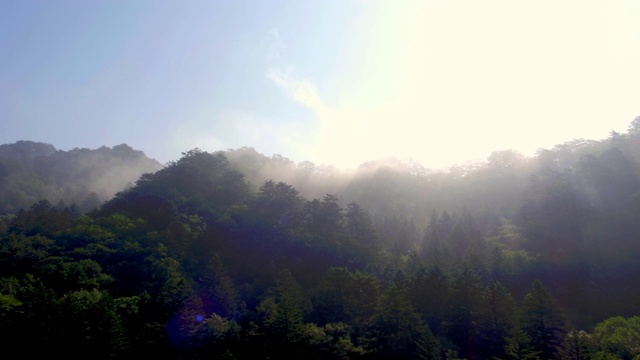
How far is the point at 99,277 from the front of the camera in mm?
45156

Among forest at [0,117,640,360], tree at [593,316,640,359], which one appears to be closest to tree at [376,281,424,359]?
forest at [0,117,640,360]

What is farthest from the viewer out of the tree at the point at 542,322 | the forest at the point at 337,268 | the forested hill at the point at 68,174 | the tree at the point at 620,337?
the forested hill at the point at 68,174

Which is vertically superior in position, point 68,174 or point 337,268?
point 68,174

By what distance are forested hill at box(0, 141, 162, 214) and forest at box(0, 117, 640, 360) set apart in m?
5.42

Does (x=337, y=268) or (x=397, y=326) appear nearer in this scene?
A: (x=397, y=326)

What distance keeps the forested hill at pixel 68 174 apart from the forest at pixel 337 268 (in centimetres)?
542

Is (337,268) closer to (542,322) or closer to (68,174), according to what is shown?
(542,322)

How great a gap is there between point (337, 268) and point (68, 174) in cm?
10192

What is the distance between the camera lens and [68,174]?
12181cm

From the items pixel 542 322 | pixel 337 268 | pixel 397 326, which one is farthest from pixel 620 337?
pixel 337 268

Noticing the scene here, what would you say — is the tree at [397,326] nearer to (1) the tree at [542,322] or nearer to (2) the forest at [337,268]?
(2) the forest at [337,268]

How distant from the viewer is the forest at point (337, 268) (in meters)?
36.3

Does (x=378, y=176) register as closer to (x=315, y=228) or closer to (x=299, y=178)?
(x=299, y=178)

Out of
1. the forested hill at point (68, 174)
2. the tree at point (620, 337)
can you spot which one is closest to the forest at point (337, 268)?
the tree at point (620, 337)
